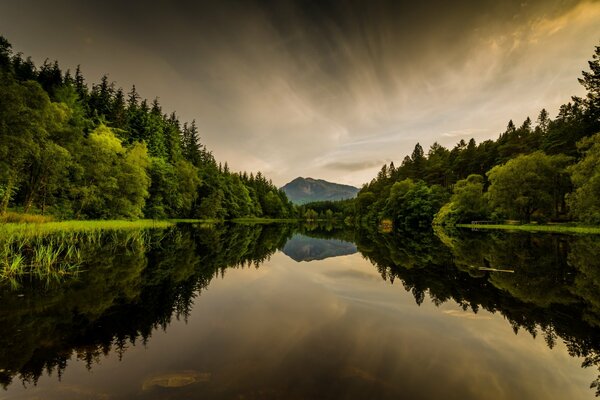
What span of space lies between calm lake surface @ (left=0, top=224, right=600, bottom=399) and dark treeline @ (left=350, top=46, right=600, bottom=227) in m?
32.7

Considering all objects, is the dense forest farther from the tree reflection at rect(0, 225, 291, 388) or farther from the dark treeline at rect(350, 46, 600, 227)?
the tree reflection at rect(0, 225, 291, 388)

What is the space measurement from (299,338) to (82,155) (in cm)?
3931

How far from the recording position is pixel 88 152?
35.4 metres

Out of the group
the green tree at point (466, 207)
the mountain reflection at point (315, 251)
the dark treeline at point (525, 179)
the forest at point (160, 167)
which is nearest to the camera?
the mountain reflection at point (315, 251)

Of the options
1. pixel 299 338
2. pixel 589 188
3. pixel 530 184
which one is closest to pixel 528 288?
pixel 299 338

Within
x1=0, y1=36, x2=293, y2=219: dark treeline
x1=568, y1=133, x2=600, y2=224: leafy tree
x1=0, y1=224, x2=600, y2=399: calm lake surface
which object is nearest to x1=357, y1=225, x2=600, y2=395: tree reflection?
x1=0, y1=224, x2=600, y2=399: calm lake surface

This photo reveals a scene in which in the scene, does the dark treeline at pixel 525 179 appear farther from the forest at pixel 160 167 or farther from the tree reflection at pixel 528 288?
the tree reflection at pixel 528 288

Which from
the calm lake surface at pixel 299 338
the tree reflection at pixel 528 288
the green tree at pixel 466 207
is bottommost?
the tree reflection at pixel 528 288

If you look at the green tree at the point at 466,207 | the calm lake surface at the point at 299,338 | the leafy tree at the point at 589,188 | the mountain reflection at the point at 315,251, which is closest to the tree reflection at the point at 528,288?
the calm lake surface at the point at 299,338

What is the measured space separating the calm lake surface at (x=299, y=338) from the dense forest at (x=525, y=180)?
114ft

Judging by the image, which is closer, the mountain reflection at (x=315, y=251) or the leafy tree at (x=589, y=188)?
the mountain reflection at (x=315, y=251)

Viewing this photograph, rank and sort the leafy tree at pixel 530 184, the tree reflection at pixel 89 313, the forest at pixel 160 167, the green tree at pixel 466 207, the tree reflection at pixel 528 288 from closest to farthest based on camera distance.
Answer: the tree reflection at pixel 89 313
the tree reflection at pixel 528 288
the forest at pixel 160 167
the leafy tree at pixel 530 184
the green tree at pixel 466 207

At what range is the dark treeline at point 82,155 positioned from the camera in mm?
24984

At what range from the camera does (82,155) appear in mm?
35125
